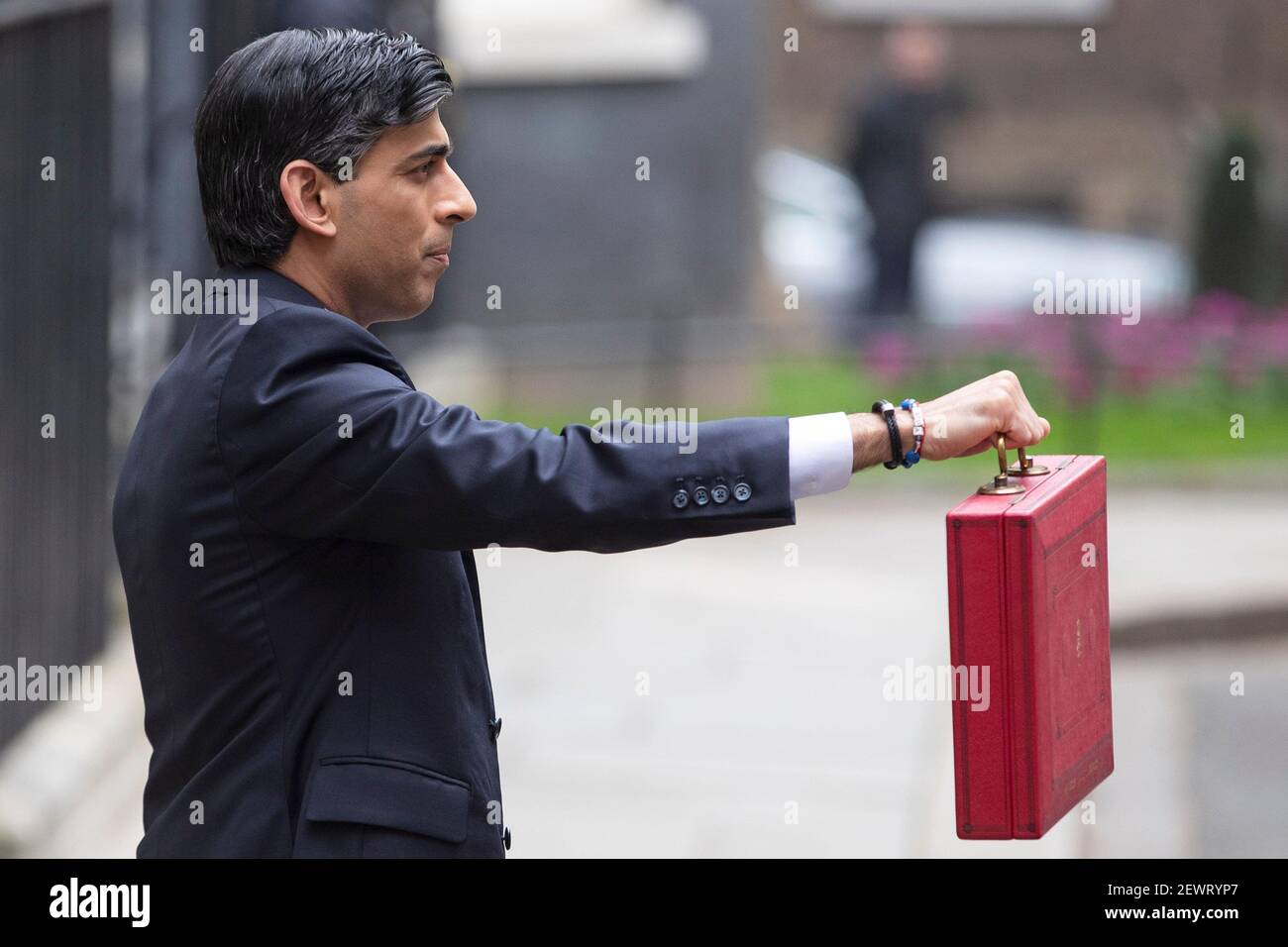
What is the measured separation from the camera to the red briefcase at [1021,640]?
8.70ft

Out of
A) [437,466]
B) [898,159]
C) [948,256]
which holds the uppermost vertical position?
[898,159]

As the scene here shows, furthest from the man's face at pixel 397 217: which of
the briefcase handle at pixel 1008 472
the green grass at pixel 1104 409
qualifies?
the green grass at pixel 1104 409

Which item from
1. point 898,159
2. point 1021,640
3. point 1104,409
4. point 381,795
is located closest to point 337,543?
point 381,795

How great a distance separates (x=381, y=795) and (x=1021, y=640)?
0.88 m

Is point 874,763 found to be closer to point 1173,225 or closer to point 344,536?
point 344,536

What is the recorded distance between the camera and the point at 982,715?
2715 mm

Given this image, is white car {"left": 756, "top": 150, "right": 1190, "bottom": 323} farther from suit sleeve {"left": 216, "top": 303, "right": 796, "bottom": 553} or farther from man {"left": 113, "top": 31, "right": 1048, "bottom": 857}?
suit sleeve {"left": 216, "top": 303, "right": 796, "bottom": 553}

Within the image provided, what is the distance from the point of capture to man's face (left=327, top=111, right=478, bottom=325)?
2680mm

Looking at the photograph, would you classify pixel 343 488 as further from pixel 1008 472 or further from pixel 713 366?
pixel 713 366

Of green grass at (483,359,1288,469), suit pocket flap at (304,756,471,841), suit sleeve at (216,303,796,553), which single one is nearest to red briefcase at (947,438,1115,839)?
suit sleeve at (216,303,796,553)

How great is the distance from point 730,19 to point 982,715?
451 inches

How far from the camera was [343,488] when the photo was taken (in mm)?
2473

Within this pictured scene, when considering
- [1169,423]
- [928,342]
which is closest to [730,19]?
[928,342]
